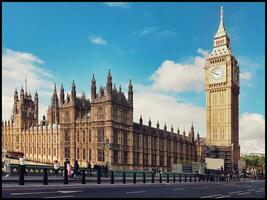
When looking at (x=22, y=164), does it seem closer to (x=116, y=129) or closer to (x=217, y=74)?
(x=116, y=129)

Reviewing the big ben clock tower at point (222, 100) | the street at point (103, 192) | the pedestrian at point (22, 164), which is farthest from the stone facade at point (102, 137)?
the street at point (103, 192)

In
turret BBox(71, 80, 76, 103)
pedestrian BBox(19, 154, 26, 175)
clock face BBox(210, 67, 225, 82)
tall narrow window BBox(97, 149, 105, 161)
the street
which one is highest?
clock face BBox(210, 67, 225, 82)

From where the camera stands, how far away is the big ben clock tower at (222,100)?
452 ft

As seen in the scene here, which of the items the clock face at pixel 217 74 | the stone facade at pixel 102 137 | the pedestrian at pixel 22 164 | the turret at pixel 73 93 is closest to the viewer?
the pedestrian at pixel 22 164

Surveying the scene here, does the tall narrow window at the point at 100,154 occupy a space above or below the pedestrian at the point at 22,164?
below

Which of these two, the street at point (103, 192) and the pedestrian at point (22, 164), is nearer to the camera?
the street at point (103, 192)

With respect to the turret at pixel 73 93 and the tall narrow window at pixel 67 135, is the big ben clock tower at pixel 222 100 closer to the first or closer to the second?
the tall narrow window at pixel 67 135

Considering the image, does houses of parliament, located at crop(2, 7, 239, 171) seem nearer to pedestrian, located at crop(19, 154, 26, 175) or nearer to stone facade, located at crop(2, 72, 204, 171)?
stone facade, located at crop(2, 72, 204, 171)

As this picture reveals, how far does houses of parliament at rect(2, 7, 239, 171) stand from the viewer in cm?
8631

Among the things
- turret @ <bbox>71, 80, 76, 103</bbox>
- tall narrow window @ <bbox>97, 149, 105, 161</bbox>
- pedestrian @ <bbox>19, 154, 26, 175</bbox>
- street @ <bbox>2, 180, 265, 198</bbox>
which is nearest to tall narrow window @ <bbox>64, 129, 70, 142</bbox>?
turret @ <bbox>71, 80, 76, 103</bbox>

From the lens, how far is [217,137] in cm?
14188

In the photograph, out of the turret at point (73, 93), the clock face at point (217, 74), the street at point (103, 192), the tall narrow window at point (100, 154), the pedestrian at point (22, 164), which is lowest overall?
the tall narrow window at point (100, 154)

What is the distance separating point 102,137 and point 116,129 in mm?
3004

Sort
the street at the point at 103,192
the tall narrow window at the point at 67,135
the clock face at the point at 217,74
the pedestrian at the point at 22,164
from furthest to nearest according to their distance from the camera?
the clock face at the point at 217,74
the tall narrow window at the point at 67,135
the pedestrian at the point at 22,164
the street at the point at 103,192
